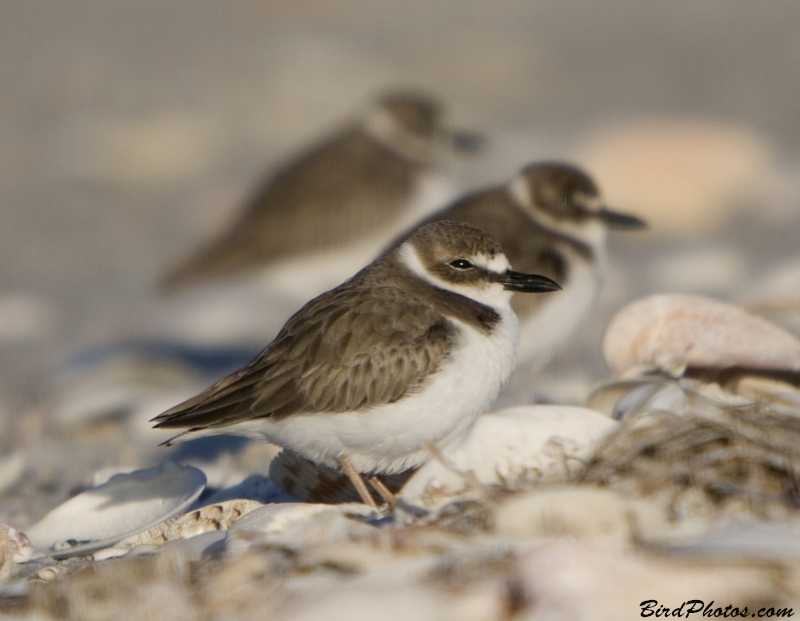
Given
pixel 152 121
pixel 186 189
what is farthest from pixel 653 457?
pixel 152 121

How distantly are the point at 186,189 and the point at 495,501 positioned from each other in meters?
7.44

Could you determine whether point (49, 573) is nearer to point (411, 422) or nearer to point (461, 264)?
point (411, 422)

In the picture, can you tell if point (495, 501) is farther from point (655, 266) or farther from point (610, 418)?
point (655, 266)

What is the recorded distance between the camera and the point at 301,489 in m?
4.12

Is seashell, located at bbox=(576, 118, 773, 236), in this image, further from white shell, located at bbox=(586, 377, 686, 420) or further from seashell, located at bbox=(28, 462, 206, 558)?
seashell, located at bbox=(28, 462, 206, 558)

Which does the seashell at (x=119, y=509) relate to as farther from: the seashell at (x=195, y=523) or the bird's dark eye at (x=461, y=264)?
the bird's dark eye at (x=461, y=264)

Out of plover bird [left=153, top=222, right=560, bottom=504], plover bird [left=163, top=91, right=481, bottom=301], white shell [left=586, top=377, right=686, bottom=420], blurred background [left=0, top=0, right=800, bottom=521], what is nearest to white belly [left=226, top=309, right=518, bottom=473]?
plover bird [left=153, top=222, right=560, bottom=504]

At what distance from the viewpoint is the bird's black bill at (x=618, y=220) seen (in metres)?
5.92

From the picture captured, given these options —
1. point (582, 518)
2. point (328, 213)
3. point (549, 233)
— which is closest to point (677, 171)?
point (328, 213)

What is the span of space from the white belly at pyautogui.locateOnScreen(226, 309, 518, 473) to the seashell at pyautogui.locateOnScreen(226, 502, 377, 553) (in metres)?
0.31

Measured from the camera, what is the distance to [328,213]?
21.5 feet

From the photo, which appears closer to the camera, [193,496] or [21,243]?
[193,496]

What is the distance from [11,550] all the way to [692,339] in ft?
8.55

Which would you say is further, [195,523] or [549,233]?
[549,233]
